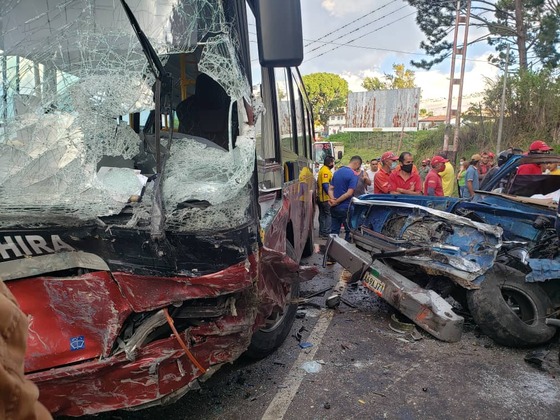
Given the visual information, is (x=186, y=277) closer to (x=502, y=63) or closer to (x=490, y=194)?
(x=490, y=194)

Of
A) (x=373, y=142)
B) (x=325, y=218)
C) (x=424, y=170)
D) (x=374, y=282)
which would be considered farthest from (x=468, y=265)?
(x=373, y=142)

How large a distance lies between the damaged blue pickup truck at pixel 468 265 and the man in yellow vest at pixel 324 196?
3.53 m

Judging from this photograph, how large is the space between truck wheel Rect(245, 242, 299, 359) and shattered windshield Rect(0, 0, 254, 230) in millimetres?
1443

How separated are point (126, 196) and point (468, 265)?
2.99 metres

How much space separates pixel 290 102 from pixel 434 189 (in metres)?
3.71

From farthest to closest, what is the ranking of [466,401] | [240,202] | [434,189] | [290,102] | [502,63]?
[502,63] < [434,189] < [290,102] < [466,401] < [240,202]

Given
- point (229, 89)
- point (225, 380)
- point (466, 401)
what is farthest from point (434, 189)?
point (229, 89)

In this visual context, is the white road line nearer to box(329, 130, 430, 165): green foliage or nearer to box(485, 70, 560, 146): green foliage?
box(485, 70, 560, 146): green foliage

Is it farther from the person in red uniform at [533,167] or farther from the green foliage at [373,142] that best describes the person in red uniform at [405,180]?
the green foliage at [373,142]

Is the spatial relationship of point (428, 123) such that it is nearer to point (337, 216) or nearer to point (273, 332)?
point (337, 216)

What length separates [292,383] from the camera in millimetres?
3146

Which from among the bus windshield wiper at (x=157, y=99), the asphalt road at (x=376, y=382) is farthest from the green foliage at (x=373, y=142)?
the bus windshield wiper at (x=157, y=99)

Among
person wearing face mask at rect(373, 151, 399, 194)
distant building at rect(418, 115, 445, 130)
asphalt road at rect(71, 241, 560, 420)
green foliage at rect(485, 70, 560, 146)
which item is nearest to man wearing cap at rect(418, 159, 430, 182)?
person wearing face mask at rect(373, 151, 399, 194)

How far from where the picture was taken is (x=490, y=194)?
5.00m
